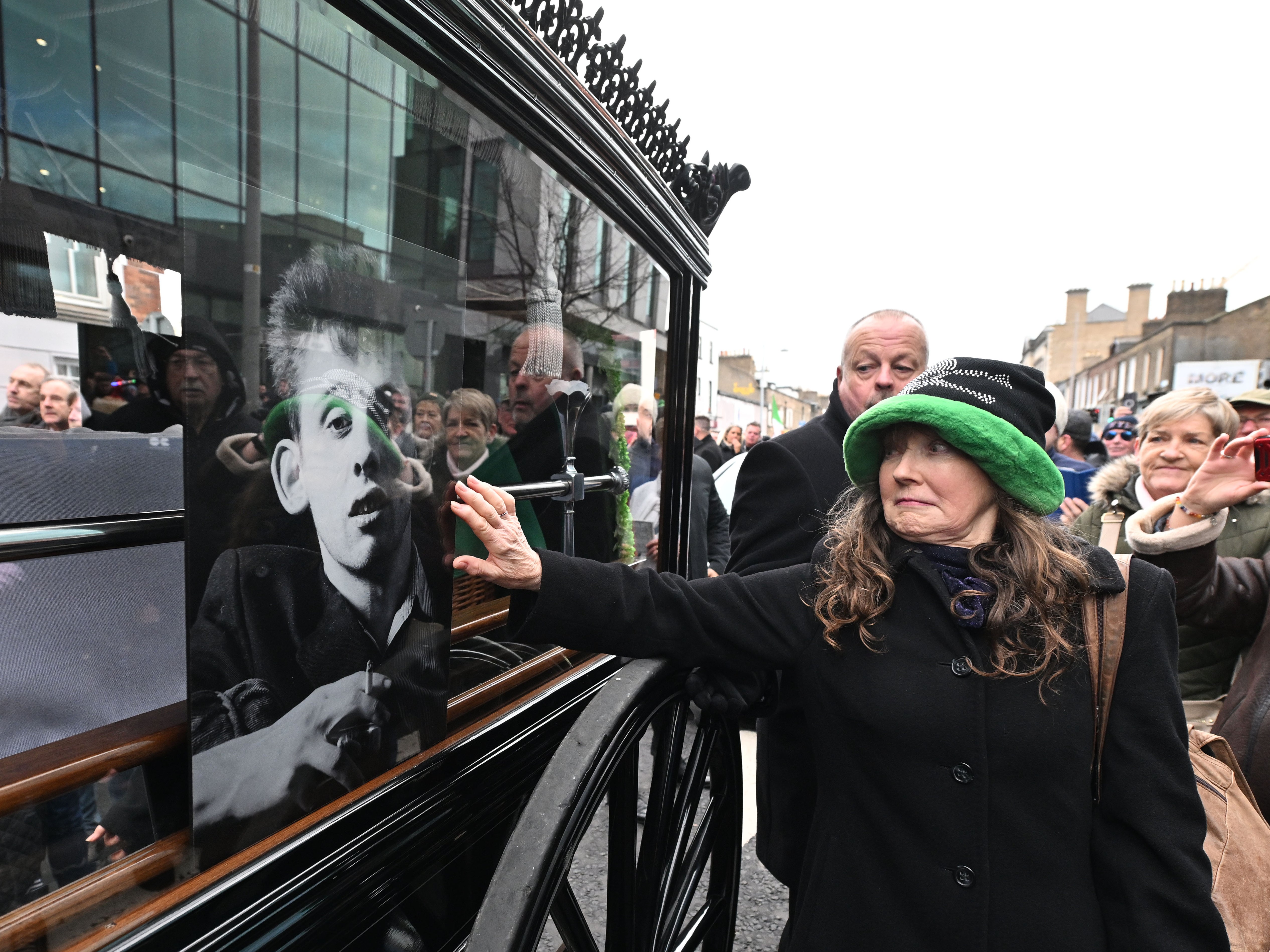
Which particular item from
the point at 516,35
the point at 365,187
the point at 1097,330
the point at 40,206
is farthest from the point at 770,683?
the point at 1097,330

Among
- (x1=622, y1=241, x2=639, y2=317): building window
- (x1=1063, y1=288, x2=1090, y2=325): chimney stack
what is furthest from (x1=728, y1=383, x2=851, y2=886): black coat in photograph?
(x1=1063, y1=288, x2=1090, y2=325): chimney stack

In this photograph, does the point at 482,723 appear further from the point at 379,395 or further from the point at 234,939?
the point at 379,395

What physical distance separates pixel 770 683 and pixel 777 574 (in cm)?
36

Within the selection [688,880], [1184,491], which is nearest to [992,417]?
[688,880]

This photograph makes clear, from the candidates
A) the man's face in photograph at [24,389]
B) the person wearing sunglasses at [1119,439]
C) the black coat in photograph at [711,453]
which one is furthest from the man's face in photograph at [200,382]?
the person wearing sunglasses at [1119,439]

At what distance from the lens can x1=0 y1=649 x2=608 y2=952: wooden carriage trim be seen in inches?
35.4

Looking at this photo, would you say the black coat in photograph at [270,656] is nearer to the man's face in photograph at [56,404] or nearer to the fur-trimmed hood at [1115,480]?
the man's face in photograph at [56,404]

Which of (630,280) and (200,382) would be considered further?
(630,280)

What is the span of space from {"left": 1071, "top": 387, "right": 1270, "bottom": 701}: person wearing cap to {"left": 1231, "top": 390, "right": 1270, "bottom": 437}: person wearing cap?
0.46 m

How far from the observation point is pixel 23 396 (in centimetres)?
107

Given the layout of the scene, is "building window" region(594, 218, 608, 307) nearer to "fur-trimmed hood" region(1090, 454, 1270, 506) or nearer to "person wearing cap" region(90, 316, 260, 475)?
"person wearing cap" region(90, 316, 260, 475)

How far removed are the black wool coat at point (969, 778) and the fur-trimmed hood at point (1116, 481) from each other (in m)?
1.72

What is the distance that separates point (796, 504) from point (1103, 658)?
904 mm

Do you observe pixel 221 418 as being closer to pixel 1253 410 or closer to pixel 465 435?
pixel 465 435
